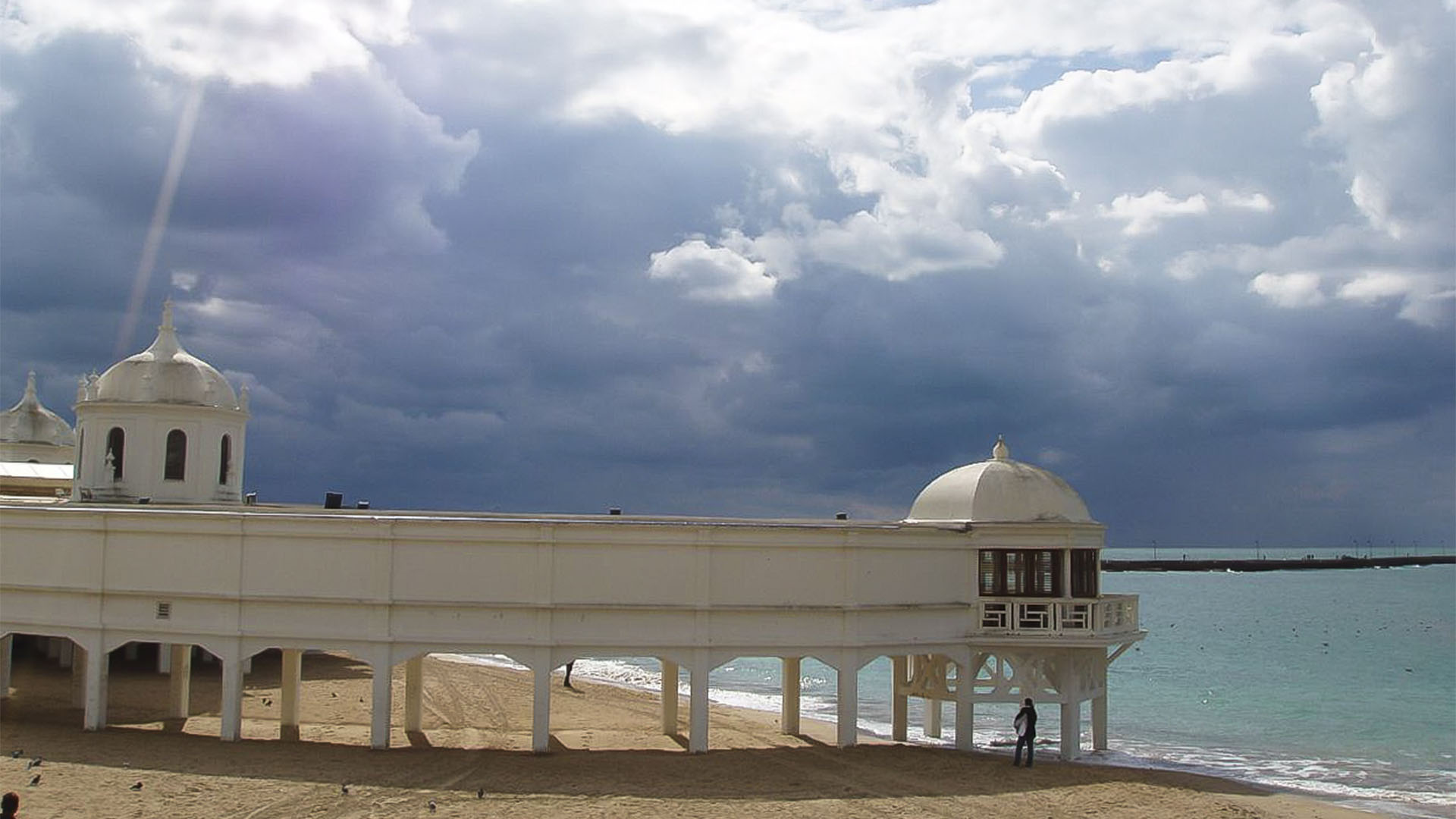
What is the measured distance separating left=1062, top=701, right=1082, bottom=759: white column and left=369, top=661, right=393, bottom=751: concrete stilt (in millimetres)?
15586

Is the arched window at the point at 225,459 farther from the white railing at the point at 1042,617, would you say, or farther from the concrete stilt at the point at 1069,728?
the concrete stilt at the point at 1069,728

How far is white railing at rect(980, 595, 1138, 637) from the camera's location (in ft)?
96.0

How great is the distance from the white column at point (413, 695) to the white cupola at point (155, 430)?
11.0 meters

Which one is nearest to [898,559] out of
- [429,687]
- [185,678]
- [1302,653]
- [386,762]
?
[386,762]

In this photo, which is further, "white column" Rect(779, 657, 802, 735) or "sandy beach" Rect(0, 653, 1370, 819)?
"white column" Rect(779, 657, 802, 735)

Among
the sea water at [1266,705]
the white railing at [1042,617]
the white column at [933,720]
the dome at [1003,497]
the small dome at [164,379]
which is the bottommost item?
the sea water at [1266,705]

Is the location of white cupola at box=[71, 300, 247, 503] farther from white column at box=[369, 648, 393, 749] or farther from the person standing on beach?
the person standing on beach

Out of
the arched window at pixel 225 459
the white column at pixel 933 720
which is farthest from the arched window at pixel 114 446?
the white column at pixel 933 720

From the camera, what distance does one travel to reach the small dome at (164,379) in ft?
124

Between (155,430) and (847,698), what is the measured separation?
74.6ft

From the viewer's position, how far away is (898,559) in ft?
92.1

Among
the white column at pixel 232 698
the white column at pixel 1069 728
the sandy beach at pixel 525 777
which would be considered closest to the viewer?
the sandy beach at pixel 525 777

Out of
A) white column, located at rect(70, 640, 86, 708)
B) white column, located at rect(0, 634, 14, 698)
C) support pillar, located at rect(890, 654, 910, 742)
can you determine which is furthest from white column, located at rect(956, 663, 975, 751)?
white column, located at rect(0, 634, 14, 698)

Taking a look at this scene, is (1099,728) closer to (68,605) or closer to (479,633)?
(479,633)
